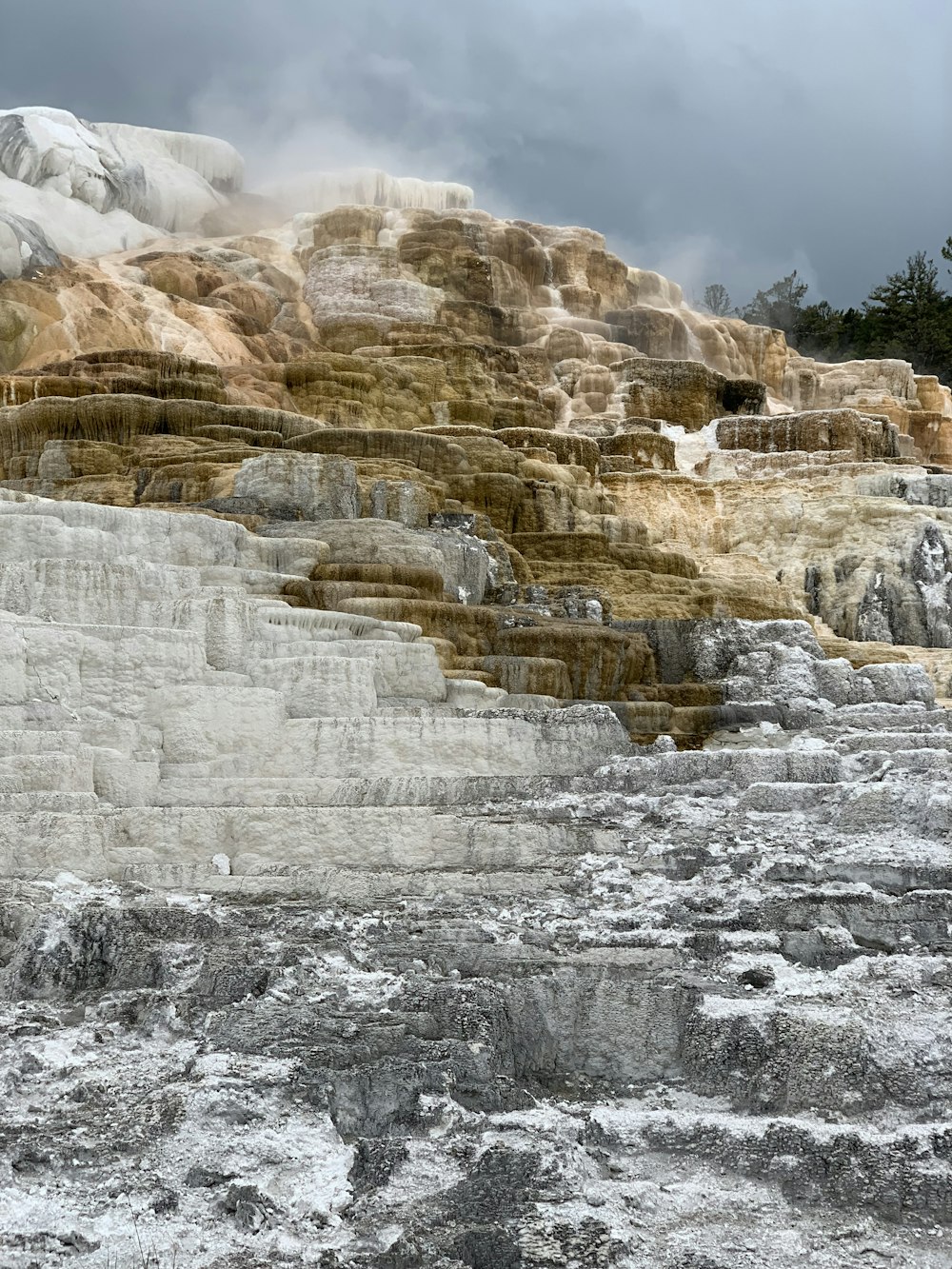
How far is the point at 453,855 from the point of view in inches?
274

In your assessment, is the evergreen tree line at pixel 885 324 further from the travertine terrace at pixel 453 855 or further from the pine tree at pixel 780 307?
the travertine terrace at pixel 453 855

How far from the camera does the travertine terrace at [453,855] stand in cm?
384

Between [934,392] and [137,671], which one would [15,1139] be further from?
[934,392]

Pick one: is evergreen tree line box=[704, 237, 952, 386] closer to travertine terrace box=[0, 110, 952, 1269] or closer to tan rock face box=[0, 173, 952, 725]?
tan rock face box=[0, 173, 952, 725]

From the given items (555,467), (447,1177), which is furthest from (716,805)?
(555,467)

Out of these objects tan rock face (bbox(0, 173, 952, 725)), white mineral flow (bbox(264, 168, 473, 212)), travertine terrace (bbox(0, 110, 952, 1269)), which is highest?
white mineral flow (bbox(264, 168, 473, 212))

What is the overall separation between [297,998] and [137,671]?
3.90 m

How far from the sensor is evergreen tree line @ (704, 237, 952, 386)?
1517 inches

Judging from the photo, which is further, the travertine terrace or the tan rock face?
the tan rock face

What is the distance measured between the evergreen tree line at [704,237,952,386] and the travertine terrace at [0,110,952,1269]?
20337 millimetres

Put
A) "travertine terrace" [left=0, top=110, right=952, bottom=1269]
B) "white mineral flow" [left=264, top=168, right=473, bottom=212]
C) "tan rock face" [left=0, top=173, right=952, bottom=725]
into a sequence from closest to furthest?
1. "travertine terrace" [left=0, top=110, right=952, bottom=1269]
2. "tan rock face" [left=0, top=173, right=952, bottom=725]
3. "white mineral flow" [left=264, top=168, right=473, bottom=212]

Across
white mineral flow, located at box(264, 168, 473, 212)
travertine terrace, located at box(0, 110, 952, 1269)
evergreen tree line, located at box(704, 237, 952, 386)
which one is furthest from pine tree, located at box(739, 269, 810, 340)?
travertine terrace, located at box(0, 110, 952, 1269)

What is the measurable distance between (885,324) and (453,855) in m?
36.4

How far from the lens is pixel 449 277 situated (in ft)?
102
